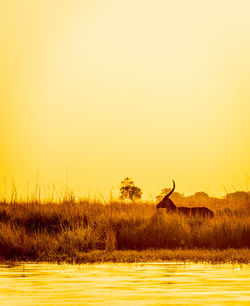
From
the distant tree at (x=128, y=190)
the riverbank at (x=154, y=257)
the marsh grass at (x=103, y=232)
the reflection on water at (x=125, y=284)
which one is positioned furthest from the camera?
the distant tree at (x=128, y=190)

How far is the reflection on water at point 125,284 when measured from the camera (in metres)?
10.5

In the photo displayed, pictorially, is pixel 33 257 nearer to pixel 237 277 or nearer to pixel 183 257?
pixel 183 257

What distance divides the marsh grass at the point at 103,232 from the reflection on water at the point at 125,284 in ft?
5.97

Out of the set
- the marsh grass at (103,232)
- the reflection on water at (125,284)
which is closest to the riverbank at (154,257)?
the marsh grass at (103,232)

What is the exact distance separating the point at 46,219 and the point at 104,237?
9.64ft

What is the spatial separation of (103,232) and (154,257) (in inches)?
127

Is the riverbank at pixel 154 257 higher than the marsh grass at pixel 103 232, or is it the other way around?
the marsh grass at pixel 103 232

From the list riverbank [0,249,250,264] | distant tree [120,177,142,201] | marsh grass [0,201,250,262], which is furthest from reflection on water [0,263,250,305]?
distant tree [120,177,142,201]

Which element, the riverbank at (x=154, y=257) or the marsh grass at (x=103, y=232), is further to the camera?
the marsh grass at (x=103, y=232)

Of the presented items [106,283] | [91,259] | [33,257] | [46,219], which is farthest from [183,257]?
[46,219]

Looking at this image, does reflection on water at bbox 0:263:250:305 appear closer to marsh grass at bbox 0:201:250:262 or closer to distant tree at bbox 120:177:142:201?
marsh grass at bbox 0:201:250:262

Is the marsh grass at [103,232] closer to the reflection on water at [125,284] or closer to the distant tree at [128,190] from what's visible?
the reflection on water at [125,284]

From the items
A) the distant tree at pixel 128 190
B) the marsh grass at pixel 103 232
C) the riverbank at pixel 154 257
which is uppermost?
the distant tree at pixel 128 190

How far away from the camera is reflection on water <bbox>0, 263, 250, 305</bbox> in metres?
10.5
